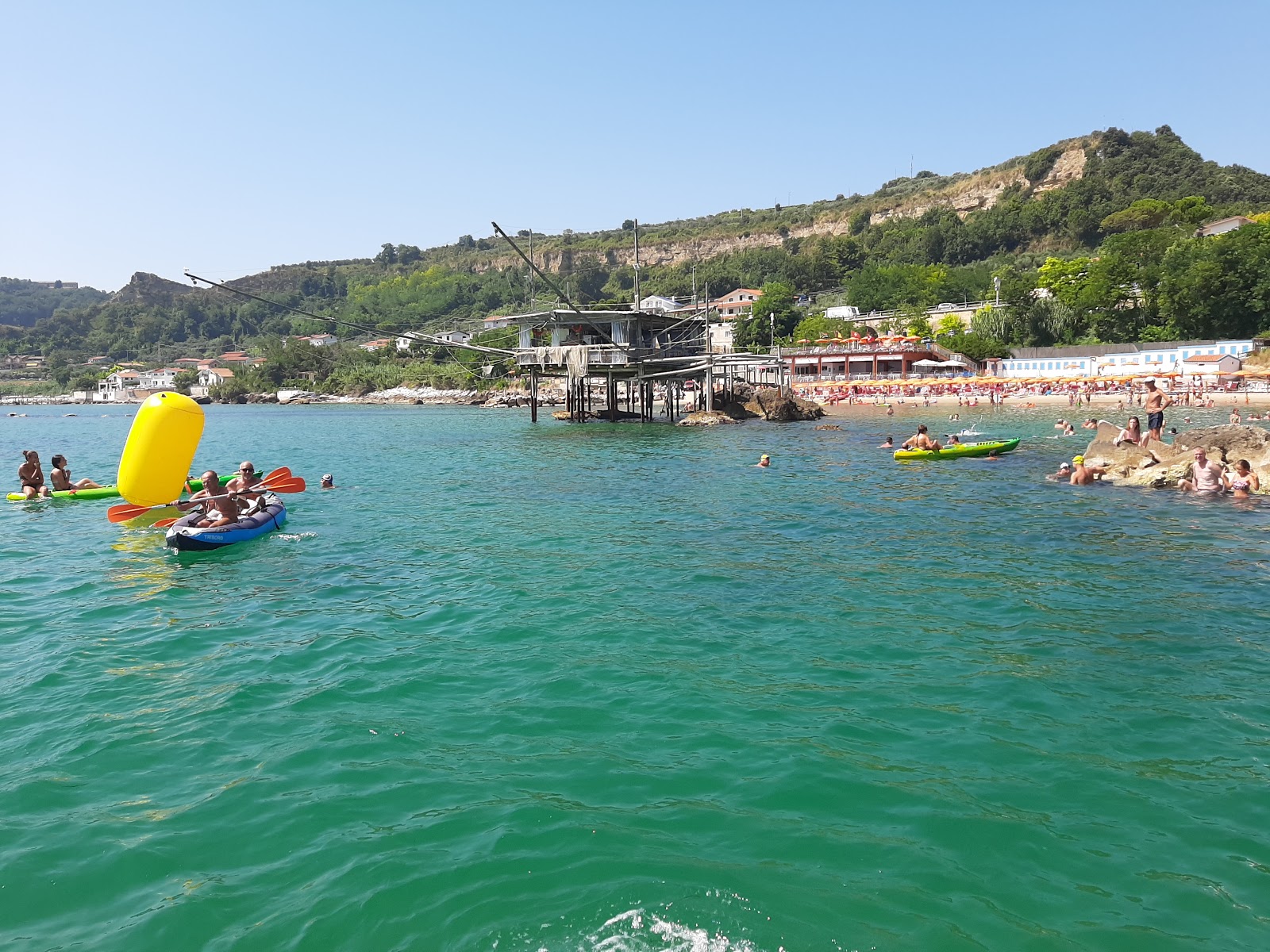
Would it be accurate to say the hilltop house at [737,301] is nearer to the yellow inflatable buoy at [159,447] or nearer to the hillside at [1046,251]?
the hillside at [1046,251]

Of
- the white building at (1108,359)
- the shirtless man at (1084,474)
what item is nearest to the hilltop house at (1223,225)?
the white building at (1108,359)

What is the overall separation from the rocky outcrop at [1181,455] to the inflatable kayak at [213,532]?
77.4ft

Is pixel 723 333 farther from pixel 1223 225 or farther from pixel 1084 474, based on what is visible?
pixel 1084 474

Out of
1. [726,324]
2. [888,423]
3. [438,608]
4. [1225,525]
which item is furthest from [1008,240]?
[438,608]

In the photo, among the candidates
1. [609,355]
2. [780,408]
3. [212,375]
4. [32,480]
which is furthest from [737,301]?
[32,480]

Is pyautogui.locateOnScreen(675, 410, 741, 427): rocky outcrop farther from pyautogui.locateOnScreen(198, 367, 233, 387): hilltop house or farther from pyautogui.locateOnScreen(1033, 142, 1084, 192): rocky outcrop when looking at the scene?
pyautogui.locateOnScreen(1033, 142, 1084, 192): rocky outcrop

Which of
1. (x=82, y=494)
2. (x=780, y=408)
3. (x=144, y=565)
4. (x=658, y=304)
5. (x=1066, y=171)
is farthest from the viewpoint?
(x=1066, y=171)

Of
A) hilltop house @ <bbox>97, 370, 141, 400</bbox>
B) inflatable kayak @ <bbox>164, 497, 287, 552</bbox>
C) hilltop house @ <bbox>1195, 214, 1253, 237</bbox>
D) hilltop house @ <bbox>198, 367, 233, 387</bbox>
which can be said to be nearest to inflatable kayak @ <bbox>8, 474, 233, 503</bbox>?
inflatable kayak @ <bbox>164, 497, 287, 552</bbox>

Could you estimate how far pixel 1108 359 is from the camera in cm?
6856

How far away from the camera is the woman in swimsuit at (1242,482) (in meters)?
20.7

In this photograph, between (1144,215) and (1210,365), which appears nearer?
(1210,365)

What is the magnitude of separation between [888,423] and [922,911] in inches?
1840

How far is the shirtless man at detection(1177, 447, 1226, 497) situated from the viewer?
2120cm

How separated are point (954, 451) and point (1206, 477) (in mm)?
9538
